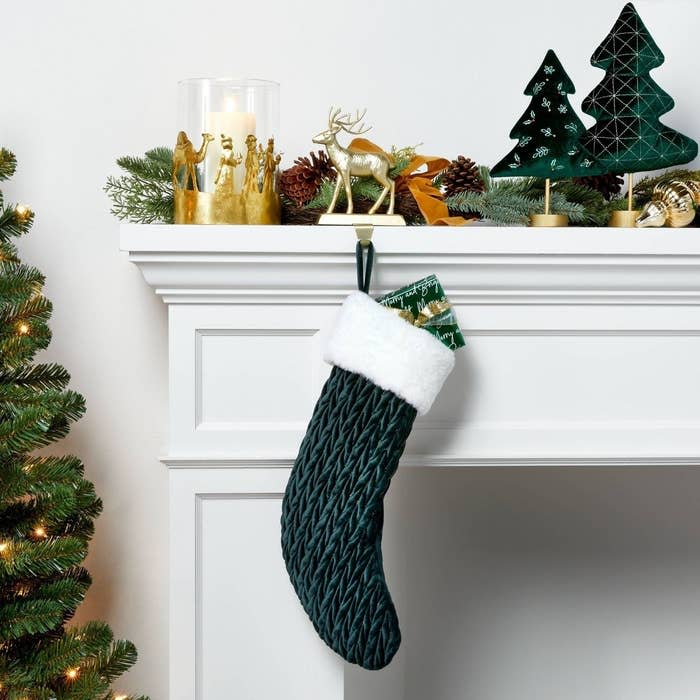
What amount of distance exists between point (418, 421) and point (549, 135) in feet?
1.27

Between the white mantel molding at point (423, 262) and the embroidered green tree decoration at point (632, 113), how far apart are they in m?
0.14

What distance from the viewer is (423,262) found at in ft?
3.11

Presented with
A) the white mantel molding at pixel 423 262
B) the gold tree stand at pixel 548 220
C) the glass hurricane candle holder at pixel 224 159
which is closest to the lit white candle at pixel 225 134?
the glass hurricane candle holder at pixel 224 159

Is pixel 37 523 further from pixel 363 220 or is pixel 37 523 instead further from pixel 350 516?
pixel 363 220

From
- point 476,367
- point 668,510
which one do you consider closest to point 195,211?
point 476,367

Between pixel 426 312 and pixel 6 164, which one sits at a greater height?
pixel 6 164

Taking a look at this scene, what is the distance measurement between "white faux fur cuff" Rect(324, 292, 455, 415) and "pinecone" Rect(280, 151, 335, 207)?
0.25 meters

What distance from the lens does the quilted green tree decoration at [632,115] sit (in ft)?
3.43

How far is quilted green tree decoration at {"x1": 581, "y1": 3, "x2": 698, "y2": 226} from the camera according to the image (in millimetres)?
1045

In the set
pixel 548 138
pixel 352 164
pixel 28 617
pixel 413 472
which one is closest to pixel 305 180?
pixel 352 164

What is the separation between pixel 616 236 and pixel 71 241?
86 cm

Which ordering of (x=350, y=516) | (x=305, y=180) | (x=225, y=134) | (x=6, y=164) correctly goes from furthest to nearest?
(x=6, y=164) → (x=305, y=180) → (x=225, y=134) → (x=350, y=516)

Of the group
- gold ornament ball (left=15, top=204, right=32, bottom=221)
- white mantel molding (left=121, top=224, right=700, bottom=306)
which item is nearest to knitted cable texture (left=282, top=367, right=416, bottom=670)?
white mantel molding (left=121, top=224, right=700, bottom=306)

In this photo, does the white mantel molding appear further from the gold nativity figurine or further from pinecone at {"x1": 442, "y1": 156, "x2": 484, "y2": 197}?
pinecone at {"x1": 442, "y1": 156, "x2": 484, "y2": 197}
